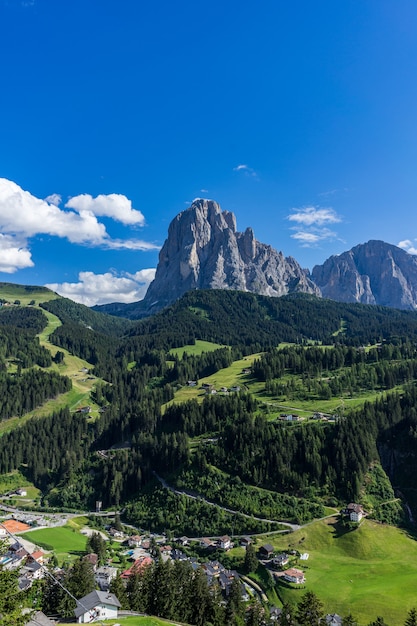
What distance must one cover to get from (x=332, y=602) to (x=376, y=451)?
195ft

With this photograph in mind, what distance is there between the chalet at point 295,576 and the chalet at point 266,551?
7803mm

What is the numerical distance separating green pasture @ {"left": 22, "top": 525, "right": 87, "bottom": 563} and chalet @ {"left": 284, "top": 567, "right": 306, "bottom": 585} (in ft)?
150

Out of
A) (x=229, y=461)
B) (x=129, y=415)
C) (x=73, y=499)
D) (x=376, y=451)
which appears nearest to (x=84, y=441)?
(x=129, y=415)

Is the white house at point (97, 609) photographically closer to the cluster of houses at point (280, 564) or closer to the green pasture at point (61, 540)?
the cluster of houses at point (280, 564)

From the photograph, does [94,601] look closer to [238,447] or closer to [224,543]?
A: [224,543]

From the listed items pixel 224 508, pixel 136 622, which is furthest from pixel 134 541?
pixel 136 622

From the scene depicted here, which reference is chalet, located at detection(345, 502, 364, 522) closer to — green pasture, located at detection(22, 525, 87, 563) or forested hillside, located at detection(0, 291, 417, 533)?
forested hillside, located at detection(0, 291, 417, 533)

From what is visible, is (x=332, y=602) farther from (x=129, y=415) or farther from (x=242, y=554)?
(x=129, y=415)

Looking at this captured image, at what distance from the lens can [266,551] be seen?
87875 mm

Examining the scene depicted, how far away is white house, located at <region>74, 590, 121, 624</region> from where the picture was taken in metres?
46.5

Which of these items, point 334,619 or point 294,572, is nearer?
point 334,619

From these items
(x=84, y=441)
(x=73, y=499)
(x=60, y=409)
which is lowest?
(x=73, y=499)

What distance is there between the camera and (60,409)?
188 m

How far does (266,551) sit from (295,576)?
36.3 ft
